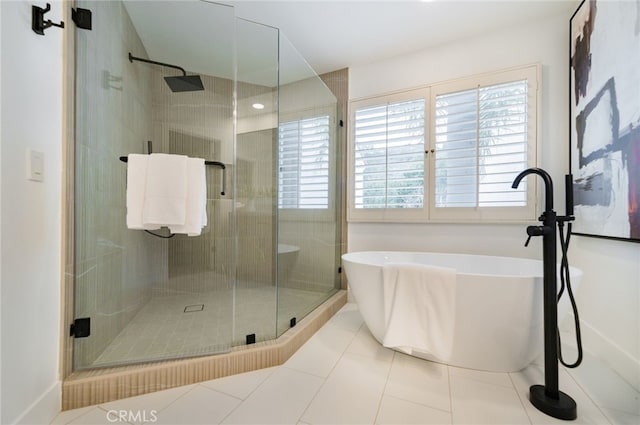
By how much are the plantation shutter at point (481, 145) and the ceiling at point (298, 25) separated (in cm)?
52

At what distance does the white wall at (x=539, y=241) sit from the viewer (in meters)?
1.41

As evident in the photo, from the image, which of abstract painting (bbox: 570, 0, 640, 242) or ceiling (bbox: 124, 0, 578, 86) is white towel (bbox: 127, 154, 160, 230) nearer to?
ceiling (bbox: 124, 0, 578, 86)

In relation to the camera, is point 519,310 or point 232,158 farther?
point 232,158

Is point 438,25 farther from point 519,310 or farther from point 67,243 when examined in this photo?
point 67,243

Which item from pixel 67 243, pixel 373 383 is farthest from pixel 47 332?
pixel 373 383

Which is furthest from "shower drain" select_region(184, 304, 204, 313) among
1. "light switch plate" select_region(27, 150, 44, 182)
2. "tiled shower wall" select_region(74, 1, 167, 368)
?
"light switch plate" select_region(27, 150, 44, 182)

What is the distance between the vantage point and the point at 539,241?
6.67 feet

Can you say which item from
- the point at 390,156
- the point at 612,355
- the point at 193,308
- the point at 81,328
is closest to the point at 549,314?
the point at 612,355

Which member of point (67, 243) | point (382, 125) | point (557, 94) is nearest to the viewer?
point (67, 243)

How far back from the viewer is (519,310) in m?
1.34

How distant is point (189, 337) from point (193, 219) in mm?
734

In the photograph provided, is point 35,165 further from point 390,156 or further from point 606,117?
point 606,117

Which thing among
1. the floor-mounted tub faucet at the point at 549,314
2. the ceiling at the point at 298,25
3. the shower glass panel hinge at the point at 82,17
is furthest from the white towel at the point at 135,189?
the floor-mounted tub faucet at the point at 549,314

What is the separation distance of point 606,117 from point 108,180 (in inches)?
116
